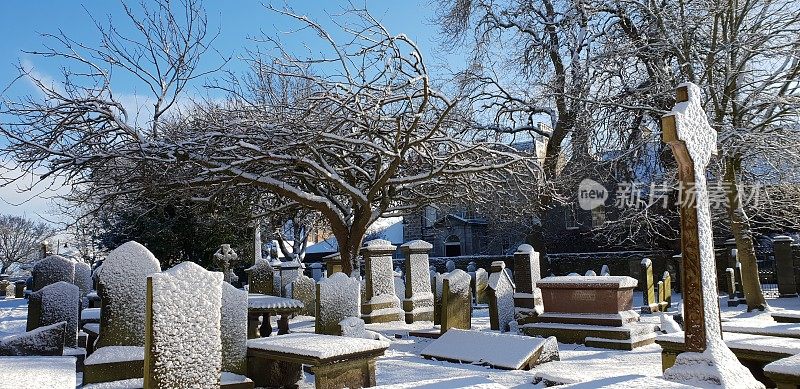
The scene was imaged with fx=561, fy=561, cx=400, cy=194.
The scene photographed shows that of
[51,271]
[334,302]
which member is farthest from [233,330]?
[51,271]

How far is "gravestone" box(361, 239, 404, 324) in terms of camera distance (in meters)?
12.8

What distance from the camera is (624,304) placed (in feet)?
32.3

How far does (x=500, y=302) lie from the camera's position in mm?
10531

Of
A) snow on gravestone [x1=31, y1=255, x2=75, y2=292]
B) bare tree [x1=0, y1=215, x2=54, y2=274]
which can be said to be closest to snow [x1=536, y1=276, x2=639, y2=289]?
snow on gravestone [x1=31, y1=255, x2=75, y2=292]

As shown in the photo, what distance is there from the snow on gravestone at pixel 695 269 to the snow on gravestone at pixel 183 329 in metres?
3.44

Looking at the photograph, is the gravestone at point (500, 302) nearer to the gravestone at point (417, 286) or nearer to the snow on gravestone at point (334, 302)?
the gravestone at point (417, 286)

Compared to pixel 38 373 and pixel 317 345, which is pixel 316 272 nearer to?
pixel 317 345

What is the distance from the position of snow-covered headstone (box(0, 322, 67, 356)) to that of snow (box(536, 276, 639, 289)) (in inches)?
304

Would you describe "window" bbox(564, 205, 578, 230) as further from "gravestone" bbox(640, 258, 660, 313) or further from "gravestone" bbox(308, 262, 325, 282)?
"gravestone" bbox(640, 258, 660, 313)

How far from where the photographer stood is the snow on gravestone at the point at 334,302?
737 cm

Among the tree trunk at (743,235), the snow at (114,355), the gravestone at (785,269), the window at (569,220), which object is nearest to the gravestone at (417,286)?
the tree trunk at (743,235)

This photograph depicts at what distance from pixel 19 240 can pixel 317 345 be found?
60.6m

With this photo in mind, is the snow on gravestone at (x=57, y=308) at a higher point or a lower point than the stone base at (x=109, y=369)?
higher

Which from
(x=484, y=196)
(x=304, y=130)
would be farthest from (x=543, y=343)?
(x=484, y=196)
